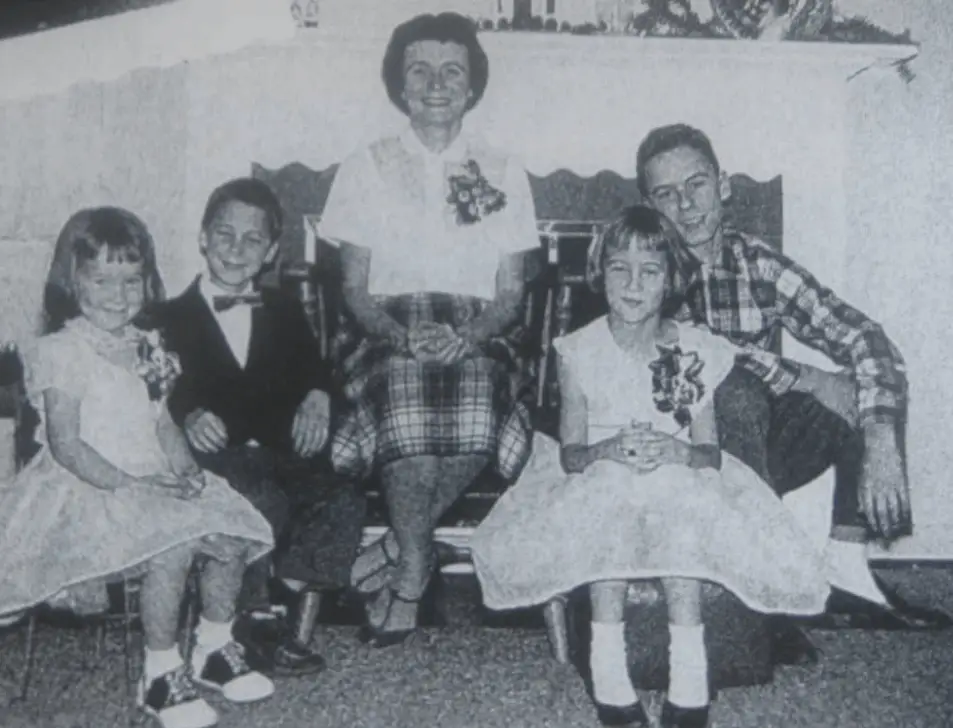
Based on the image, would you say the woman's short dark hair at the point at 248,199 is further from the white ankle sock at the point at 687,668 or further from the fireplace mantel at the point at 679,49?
the white ankle sock at the point at 687,668

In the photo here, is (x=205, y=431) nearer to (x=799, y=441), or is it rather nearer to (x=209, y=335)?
(x=209, y=335)

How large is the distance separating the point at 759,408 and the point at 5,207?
93cm

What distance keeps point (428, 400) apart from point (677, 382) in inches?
11.4

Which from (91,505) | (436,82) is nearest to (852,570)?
(436,82)

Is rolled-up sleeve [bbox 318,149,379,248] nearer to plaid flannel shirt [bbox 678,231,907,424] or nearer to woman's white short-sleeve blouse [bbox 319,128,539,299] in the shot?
woman's white short-sleeve blouse [bbox 319,128,539,299]

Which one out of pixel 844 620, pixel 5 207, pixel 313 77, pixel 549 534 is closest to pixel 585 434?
pixel 549 534

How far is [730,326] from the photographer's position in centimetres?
126

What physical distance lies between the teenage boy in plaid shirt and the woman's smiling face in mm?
236

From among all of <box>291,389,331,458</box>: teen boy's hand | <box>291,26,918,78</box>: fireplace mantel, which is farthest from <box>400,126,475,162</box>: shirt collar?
<box>291,389,331,458</box>: teen boy's hand

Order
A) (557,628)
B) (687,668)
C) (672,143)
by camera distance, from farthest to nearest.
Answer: (672,143)
(557,628)
(687,668)

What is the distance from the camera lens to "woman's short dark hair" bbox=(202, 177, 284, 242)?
1.25 m

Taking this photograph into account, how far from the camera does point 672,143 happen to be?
50.5 inches

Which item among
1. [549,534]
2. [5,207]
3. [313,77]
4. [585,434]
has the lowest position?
[549,534]

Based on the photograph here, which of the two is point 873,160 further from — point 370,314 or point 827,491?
point 370,314
